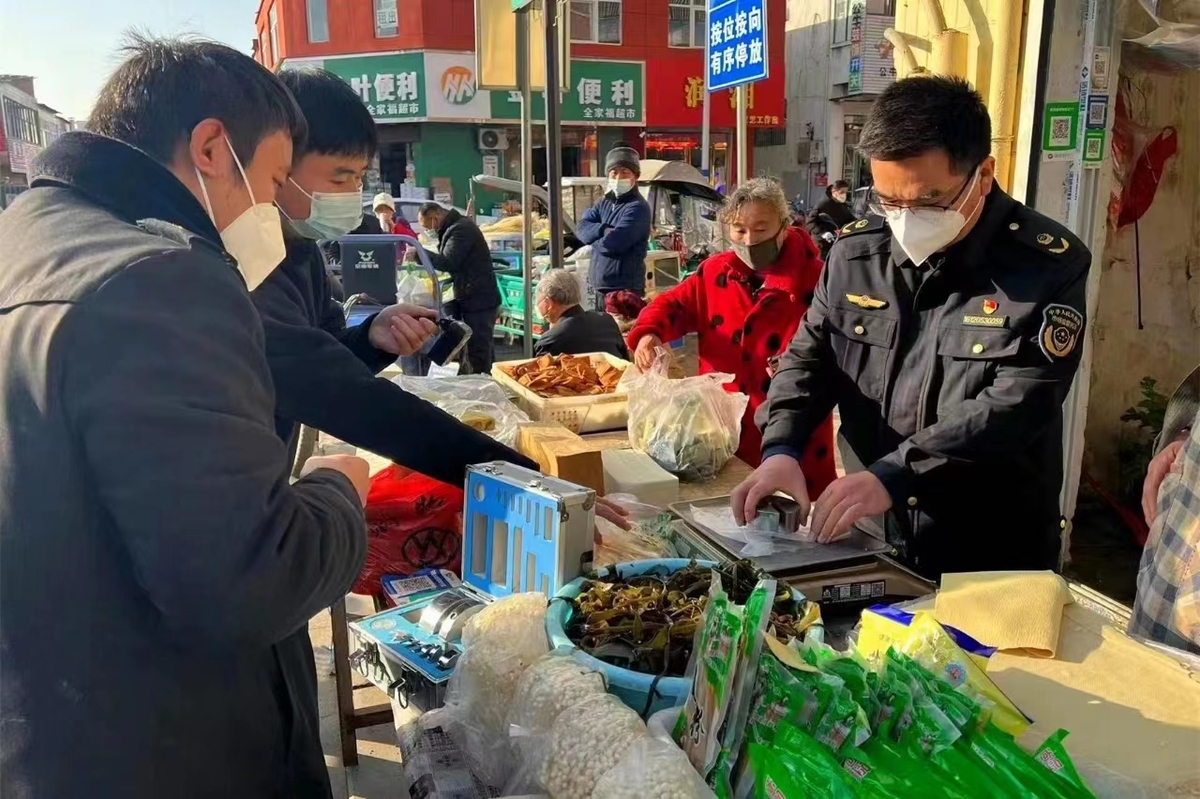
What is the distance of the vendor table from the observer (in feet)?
8.90

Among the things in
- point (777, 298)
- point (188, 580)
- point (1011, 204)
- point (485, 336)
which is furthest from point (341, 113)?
point (485, 336)

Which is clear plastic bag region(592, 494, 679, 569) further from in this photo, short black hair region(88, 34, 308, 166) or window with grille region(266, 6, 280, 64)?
window with grille region(266, 6, 280, 64)

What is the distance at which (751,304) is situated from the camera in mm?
3559

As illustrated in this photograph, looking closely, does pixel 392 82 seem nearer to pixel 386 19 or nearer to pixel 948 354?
pixel 386 19

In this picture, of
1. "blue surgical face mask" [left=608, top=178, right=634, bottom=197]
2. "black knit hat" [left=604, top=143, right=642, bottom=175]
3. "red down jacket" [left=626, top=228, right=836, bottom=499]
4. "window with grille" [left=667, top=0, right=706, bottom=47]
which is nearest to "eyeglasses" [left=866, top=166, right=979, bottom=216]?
"red down jacket" [left=626, top=228, right=836, bottom=499]

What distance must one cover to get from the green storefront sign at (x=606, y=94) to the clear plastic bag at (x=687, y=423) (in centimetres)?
2058

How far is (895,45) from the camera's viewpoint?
4254mm

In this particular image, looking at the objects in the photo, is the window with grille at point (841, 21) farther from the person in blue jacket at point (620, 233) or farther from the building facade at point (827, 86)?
the person in blue jacket at point (620, 233)

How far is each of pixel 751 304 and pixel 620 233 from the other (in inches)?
168

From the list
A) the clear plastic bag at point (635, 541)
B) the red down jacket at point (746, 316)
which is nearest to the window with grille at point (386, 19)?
the red down jacket at point (746, 316)

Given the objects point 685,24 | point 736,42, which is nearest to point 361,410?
point 736,42

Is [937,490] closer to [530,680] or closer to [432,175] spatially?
[530,680]

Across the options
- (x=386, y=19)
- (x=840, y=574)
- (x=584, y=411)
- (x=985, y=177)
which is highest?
(x=386, y=19)

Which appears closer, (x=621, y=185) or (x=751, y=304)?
(x=751, y=304)
